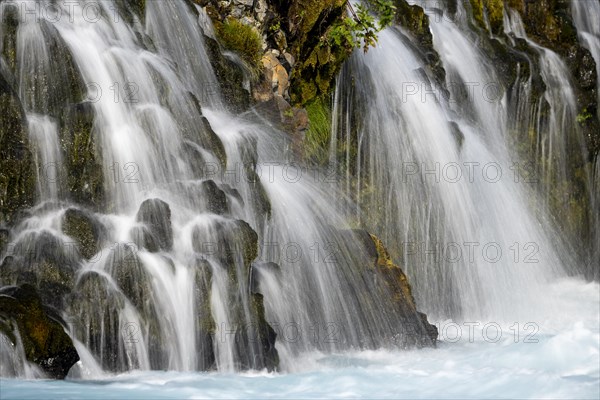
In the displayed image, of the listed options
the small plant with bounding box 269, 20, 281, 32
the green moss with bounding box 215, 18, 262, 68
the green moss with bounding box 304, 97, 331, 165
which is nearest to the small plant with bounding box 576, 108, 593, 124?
the green moss with bounding box 304, 97, 331, 165

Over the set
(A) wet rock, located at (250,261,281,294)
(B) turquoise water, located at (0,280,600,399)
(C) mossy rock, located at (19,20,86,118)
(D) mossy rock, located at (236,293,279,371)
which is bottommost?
(B) turquoise water, located at (0,280,600,399)

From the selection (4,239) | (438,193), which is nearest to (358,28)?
(438,193)

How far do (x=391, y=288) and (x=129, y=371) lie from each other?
322 centimetres

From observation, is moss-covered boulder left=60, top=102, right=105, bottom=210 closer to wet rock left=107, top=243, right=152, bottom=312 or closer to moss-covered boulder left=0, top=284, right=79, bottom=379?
wet rock left=107, top=243, right=152, bottom=312

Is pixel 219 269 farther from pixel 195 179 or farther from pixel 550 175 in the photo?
pixel 550 175

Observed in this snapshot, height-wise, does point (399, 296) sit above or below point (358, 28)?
below

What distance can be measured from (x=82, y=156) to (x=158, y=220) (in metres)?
0.99

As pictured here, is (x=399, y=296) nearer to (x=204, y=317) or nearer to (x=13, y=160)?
(x=204, y=317)

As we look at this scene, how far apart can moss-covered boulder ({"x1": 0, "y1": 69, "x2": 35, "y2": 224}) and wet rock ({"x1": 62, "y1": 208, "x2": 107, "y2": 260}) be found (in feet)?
1.32

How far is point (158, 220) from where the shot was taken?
384 inches

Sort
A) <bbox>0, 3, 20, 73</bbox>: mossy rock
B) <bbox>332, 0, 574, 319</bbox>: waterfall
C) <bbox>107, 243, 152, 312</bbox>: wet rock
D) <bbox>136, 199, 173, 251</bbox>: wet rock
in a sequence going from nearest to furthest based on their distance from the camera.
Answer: <bbox>107, 243, 152, 312</bbox>: wet rock → <bbox>136, 199, 173, 251</bbox>: wet rock → <bbox>0, 3, 20, 73</bbox>: mossy rock → <bbox>332, 0, 574, 319</bbox>: waterfall

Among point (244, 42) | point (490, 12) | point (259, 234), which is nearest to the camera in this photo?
point (259, 234)

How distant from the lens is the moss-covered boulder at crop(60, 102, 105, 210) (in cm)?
998

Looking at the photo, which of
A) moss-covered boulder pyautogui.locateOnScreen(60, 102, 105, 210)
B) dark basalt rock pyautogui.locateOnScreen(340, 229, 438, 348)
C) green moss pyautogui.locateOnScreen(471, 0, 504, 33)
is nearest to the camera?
moss-covered boulder pyautogui.locateOnScreen(60, 102, 105, 210)
